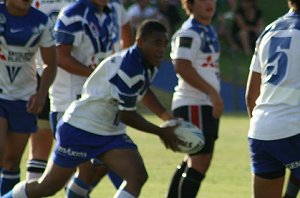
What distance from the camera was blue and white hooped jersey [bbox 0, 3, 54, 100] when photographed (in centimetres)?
941

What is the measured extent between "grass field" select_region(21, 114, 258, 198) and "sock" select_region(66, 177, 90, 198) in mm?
1741

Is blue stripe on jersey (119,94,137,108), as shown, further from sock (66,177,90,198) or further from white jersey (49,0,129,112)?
white jersey (49,0,129,112)

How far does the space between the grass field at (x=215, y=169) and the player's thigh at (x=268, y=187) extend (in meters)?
3.41

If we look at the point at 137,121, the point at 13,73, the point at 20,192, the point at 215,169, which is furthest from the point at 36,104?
the point at 215,169

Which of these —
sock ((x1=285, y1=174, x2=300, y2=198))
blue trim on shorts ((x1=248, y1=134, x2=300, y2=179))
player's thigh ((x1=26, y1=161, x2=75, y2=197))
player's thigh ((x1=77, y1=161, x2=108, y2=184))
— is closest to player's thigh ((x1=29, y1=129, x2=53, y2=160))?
player's thigh ((x1=77, y1=161, x2=108, y2=184))

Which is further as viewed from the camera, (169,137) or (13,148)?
(13,148)

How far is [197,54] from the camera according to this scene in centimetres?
1002

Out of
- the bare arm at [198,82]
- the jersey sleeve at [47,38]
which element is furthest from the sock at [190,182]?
the jersey sleeve at [47,38]

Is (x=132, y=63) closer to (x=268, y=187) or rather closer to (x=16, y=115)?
(x=268, y=187)

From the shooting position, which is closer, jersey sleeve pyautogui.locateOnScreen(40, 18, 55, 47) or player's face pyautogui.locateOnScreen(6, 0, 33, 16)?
player's face pyautogui.locateOnScreen(6, 0, 33, 16)

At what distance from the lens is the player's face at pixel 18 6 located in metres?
9.34

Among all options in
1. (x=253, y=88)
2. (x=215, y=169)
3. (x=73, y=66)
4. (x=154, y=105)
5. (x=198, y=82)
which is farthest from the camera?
(x=215, y=169)

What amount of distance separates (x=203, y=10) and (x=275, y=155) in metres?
2.76

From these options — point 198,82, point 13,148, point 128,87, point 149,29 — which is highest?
point 149,29
